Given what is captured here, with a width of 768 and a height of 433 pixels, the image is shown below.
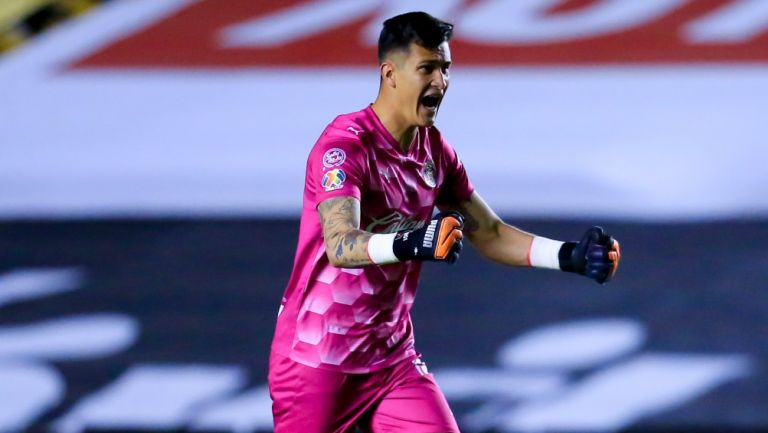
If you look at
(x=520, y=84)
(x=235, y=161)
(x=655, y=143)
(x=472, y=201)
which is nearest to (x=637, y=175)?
(x=655, y=143)

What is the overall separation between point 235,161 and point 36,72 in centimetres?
108

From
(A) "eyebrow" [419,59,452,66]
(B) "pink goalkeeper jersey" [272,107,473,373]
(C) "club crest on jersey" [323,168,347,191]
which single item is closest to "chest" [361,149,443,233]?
(B) "pink goalkeeper jersey" [272,107,473,373]

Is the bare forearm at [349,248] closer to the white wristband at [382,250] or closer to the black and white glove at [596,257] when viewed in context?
the white wristband at [382,250]

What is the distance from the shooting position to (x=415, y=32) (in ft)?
9.54

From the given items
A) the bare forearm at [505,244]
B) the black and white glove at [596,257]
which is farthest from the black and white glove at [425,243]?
the bare forearm at [505,244]

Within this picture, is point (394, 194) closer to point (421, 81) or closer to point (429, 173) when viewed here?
point (429, 173)

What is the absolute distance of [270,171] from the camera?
5.45 m

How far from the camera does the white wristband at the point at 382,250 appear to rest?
2.65 meters

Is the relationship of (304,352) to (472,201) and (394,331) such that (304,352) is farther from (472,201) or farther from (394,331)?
(472,201)

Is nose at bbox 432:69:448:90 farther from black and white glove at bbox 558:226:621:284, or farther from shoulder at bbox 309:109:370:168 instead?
black and white glove at bbox 558:226:621:284

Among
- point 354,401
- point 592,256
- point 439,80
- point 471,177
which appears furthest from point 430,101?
point 471,177

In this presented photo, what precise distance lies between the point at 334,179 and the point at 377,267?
0.29m

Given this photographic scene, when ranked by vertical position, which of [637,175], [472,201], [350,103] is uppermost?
[350,103]

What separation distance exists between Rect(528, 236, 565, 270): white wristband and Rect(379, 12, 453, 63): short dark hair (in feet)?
1.98
